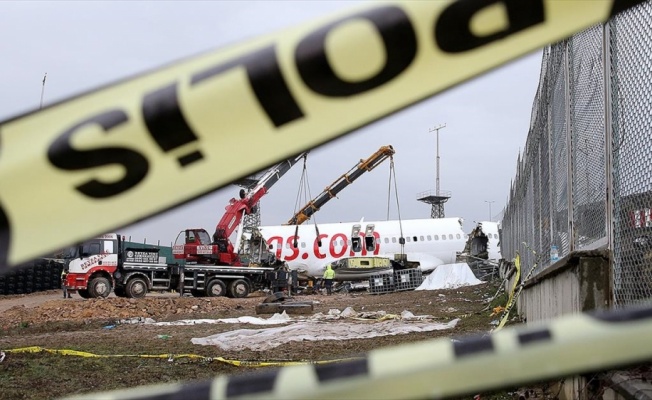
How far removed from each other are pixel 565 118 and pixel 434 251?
99.9 feet

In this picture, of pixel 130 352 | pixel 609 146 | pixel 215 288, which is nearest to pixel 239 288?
pixel 215 288

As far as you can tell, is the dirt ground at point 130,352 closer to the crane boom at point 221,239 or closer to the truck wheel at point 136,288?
the truck wheel at point 136,288

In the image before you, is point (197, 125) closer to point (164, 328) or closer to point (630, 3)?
point (630, 3)

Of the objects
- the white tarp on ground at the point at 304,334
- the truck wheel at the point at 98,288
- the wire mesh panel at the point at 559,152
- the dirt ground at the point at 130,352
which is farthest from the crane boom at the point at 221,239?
the wire mesh panel at the point at 559,152

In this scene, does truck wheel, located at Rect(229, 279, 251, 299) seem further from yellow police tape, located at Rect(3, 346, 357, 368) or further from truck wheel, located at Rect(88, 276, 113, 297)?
yellow police tape, located at Rect(3, 346, 357, 368)

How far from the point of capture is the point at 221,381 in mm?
1149

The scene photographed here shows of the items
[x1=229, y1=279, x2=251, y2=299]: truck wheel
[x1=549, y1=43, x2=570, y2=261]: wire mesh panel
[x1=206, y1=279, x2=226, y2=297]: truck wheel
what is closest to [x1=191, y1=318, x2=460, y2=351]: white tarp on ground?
[x1=549, y1=43, x2=570, y2=261]: wire mesh panel

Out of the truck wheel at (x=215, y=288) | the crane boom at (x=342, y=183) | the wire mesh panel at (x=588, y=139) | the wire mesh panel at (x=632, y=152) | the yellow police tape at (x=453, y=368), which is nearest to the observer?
the yellow police tape at (x=453, y=368)

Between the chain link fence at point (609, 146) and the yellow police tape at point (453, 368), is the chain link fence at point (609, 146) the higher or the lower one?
the higher one

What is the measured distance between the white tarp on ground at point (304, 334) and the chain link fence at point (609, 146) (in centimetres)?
468

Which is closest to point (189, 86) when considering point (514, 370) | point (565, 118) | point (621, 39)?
point (514, 370)

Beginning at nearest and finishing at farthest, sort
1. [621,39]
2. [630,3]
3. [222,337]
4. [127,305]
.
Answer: [630,3], [621,39], [222,337], [127,305]

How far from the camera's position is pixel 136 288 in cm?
2452

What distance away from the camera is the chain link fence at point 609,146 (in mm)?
2910
